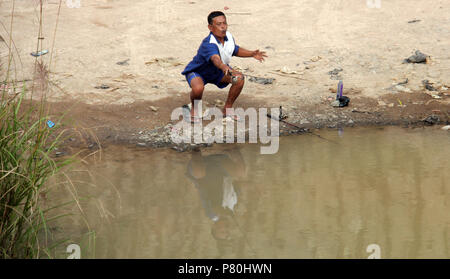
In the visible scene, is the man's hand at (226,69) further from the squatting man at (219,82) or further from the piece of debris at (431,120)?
the piece of debris at (431,120)

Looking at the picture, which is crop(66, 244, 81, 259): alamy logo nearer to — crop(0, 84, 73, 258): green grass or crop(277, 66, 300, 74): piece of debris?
crop(0, 84, 73, 258): green grass

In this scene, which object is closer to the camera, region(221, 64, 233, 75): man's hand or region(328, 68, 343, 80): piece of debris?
region(221, 64, 233, 75): man's hand

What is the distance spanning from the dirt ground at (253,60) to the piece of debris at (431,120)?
1.1 inches

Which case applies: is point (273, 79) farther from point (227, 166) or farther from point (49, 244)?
point (49, 244)

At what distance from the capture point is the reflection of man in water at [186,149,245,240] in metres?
4.20

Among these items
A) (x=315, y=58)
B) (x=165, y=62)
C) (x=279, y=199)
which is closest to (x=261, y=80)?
(x=315, y=58)

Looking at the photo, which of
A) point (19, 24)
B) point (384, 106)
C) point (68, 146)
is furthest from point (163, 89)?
point (19, 24)

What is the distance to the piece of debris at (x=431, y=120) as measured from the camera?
5.91 m

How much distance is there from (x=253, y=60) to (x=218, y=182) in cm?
290

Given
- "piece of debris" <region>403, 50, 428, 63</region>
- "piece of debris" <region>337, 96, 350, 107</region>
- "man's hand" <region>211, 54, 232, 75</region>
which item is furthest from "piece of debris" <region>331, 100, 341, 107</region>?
"piece of debris" <region>403, 50, 428, 63</region>

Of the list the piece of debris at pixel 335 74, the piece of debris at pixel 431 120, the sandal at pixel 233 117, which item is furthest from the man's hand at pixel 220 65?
the piece of debris at pixel 431 120

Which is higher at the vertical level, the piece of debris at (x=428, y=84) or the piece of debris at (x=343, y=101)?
the piece of debris at (x=428, y=84)

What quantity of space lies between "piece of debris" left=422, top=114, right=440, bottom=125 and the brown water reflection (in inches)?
6.4

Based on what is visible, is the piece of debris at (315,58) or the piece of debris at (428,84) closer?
the piece of debris at (428,84)
